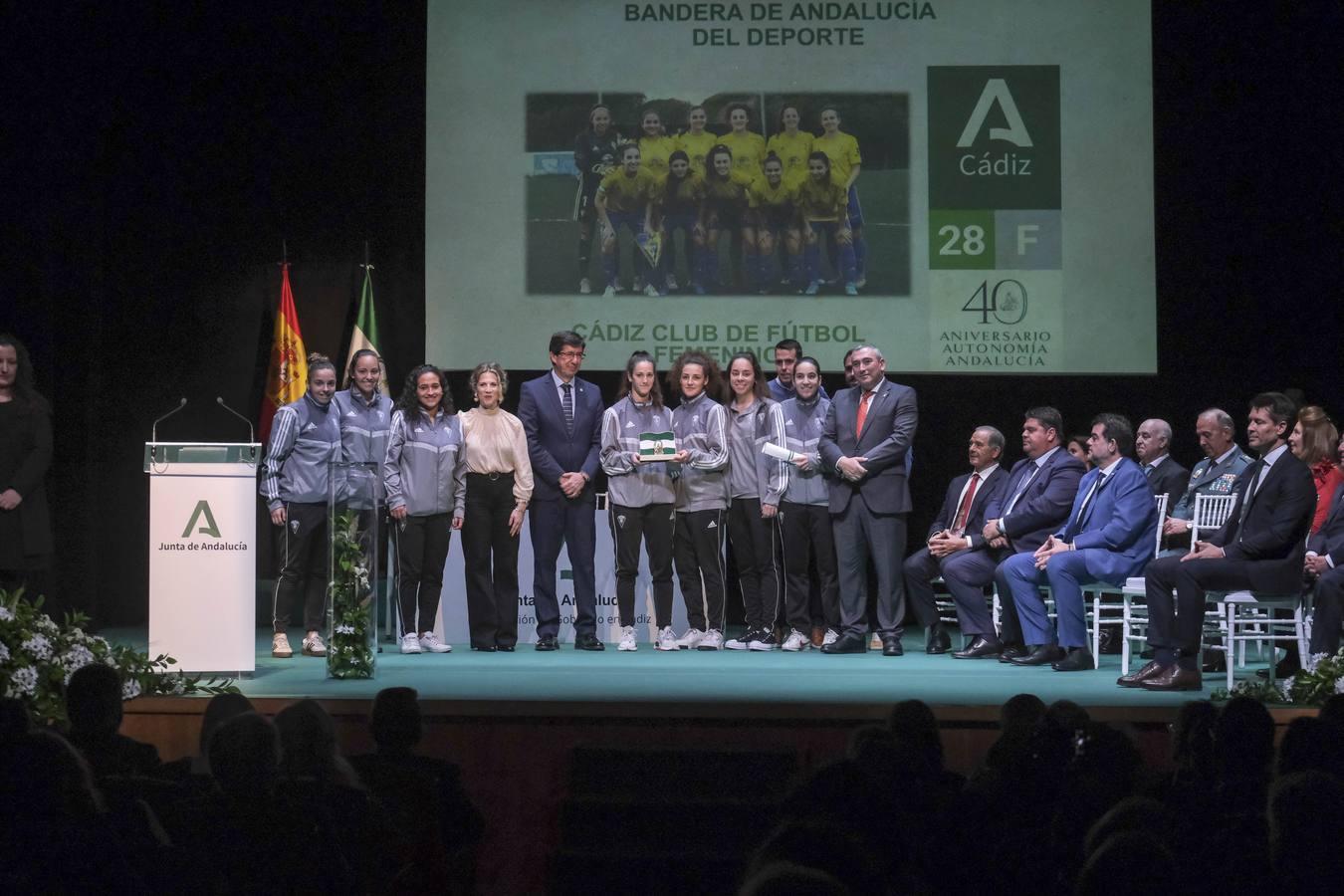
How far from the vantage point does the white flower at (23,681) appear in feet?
14.0

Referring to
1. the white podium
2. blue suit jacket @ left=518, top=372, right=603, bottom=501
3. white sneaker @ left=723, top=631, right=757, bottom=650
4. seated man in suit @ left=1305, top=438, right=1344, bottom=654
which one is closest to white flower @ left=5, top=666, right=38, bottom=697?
the white podium

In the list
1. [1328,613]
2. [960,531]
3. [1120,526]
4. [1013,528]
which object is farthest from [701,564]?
[1328,613]

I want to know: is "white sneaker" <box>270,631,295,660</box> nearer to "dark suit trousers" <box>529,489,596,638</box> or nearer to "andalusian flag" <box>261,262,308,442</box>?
"dark suit trousers" <box>529,489,596,638</box>

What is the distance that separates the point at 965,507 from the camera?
7.39 meters

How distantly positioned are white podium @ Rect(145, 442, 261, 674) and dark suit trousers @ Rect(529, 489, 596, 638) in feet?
6.09

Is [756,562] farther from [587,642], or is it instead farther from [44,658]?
[44,658]

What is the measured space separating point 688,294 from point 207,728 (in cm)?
539

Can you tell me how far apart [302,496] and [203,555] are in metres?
1.23

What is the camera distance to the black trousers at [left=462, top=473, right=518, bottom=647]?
719cm

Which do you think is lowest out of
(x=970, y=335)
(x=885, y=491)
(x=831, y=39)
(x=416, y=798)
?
(x=416, y=798)

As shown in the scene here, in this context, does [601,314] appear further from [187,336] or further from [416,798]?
[416,798]

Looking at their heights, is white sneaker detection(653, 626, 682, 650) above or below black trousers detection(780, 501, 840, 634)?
below

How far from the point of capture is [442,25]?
8.49 metres

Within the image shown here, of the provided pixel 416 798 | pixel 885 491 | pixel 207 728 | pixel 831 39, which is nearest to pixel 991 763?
pixel 416 798
